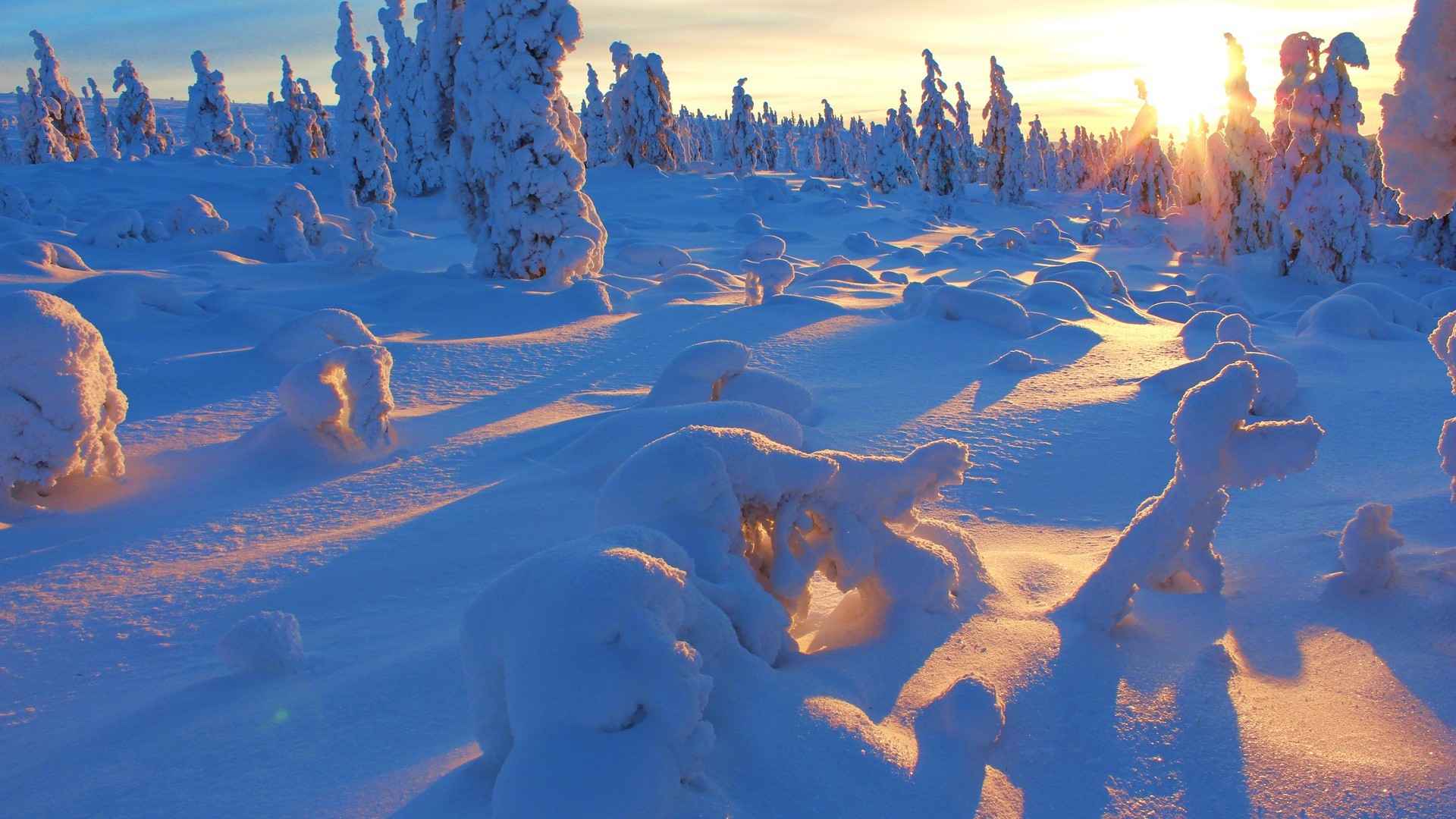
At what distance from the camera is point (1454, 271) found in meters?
20.5

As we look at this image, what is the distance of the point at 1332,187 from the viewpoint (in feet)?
60.2

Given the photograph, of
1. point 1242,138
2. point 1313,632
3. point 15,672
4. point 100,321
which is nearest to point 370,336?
point 100,321

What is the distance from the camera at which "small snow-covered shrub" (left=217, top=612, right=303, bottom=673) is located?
309cm

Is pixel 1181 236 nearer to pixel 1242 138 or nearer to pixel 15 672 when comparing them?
pixel 1242 138

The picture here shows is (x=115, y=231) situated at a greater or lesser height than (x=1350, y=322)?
greater

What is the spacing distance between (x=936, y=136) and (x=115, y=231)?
107 ft

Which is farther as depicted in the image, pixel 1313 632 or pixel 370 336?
pixel 370 336

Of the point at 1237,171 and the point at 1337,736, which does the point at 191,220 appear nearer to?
the point at 1337,736

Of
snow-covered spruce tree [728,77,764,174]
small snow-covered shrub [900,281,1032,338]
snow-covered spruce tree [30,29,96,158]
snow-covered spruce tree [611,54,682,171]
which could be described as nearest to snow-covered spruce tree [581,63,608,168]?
snow-covered spruce tree [728,77,764,174]

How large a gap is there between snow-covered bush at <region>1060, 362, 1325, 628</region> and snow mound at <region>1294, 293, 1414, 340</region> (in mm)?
7581

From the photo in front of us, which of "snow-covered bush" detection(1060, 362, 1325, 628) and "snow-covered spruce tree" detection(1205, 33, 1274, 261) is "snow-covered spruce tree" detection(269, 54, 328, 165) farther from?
"snow-covered bush" detection(1060, 362, 1325, 628)

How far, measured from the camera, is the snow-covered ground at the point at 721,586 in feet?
7.32

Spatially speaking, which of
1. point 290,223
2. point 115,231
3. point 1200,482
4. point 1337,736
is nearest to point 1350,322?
point 1200,482

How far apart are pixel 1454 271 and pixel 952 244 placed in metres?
11.2
